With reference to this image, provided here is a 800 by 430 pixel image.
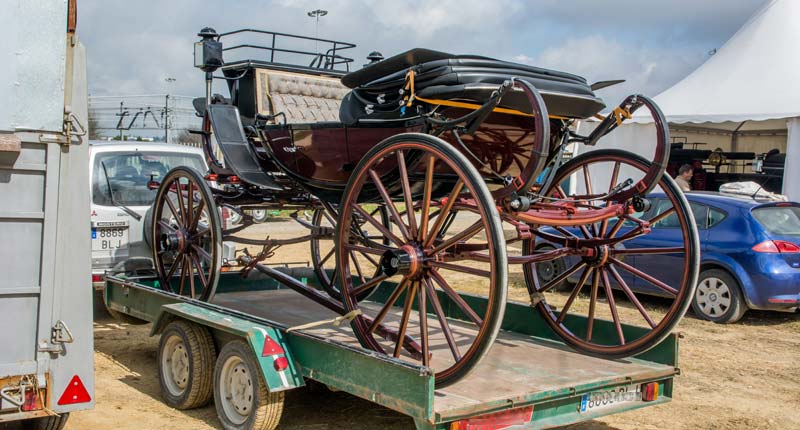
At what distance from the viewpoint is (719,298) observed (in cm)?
1001

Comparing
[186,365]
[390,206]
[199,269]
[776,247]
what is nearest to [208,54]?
[199,269]

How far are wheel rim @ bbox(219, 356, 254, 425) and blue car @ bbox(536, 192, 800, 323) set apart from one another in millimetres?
4961

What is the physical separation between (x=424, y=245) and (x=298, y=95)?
3368mm

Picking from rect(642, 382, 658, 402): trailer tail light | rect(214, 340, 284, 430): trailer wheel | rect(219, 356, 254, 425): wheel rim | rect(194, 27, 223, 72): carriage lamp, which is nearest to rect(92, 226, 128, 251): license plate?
rect(194, 27, 223, 72): carriage lamp

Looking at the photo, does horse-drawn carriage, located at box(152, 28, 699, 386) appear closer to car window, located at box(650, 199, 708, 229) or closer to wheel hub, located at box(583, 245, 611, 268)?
wheel hub, located at box(583, 245, 611, 268)

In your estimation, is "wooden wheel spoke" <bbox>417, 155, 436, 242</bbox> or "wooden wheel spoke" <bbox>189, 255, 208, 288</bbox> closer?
"wooden wheel spoke" <bbox>417, 155, 436, 242</bbox>

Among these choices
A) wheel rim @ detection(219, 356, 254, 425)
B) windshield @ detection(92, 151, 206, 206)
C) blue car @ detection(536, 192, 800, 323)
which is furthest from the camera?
blue car @ detection(536, 192, 800, 323)

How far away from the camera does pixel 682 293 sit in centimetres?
534

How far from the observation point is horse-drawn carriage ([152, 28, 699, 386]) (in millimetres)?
4898

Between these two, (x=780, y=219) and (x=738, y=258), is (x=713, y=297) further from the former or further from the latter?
(x=780, y=219)

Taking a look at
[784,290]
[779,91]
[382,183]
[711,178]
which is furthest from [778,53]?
[382,183]

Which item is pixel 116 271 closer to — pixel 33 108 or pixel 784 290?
pixel 33 108

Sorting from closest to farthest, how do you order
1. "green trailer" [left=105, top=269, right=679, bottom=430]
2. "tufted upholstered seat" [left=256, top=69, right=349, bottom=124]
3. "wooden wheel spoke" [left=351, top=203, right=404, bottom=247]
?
"green trailer" [left=105, top=269, right=679, bottom=430] < "wooden wheel spoke" [left=351, top=203, right=404, bottom=247] < "tufted upholstered seat" [left=256, top=69, right=349, bottom=124]

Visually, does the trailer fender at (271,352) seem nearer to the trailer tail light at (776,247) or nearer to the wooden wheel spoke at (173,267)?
the wooden wheel spoke at (173,267)
